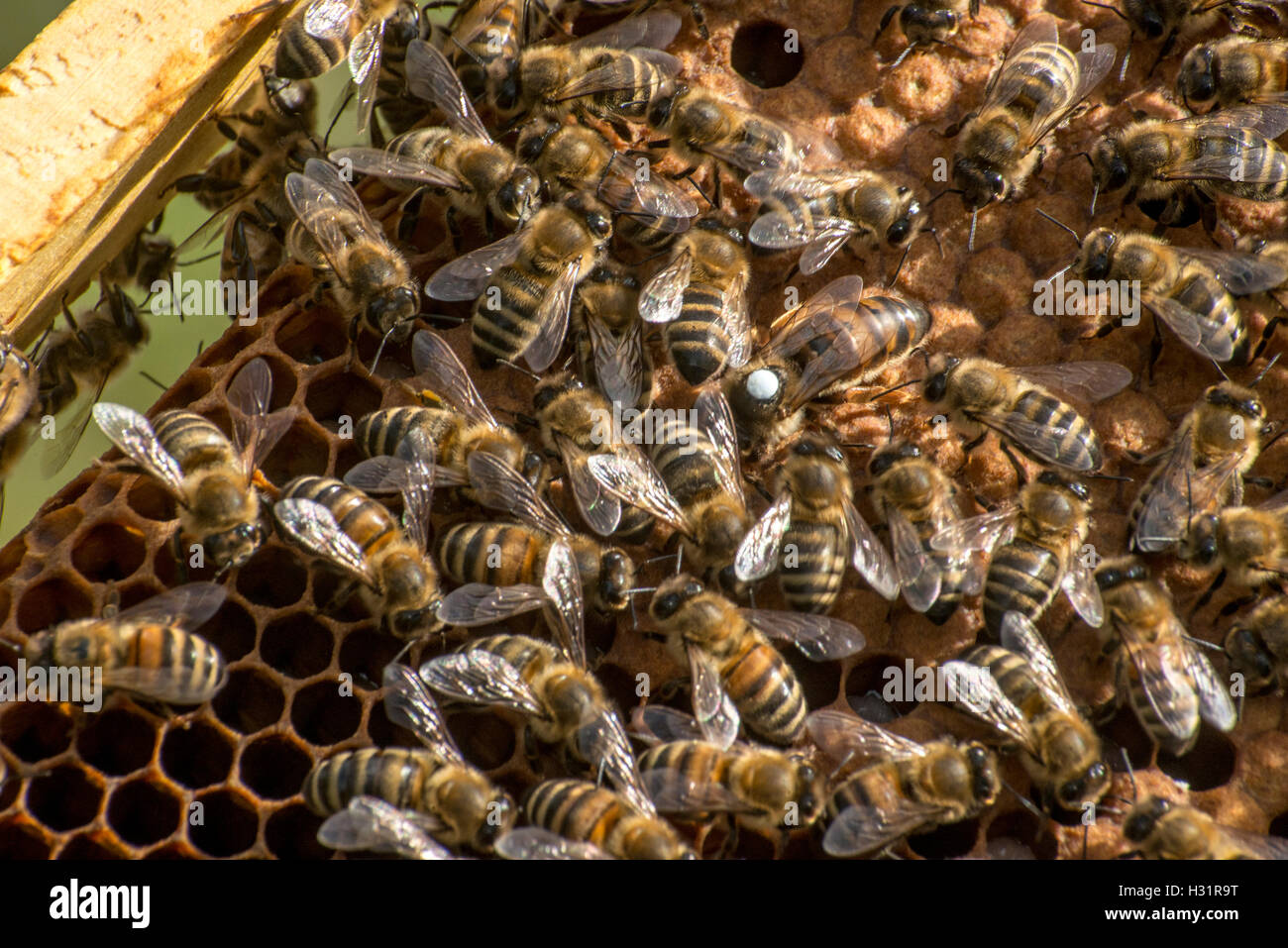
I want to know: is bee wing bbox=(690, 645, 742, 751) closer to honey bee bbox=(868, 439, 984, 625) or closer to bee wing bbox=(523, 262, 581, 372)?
honey bee bbox=(868, 439, 984, 625)

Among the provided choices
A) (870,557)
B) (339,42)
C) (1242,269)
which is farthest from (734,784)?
(339,42)

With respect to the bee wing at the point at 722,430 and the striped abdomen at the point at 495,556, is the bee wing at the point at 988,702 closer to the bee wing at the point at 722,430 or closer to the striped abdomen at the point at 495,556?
the bee wing at the point at 722,430

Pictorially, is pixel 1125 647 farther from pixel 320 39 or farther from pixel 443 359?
pixel 320 39

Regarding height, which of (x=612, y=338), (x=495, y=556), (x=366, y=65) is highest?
(x=366, y=65)

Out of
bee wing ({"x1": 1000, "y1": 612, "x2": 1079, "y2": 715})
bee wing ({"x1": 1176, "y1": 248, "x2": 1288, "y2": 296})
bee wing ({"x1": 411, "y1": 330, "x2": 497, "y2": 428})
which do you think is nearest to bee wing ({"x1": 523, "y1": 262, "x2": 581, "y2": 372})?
bee wing ({"x1": 411, "y1": 330, "x2": 497, "y2": 428})

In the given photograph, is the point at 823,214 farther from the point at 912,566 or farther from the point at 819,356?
the point at 912,566

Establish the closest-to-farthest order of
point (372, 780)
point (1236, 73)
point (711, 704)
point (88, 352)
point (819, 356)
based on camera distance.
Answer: point (372, 780) < point (711, 704) < point (819, 356) < point (1236, 73) < point (88, 352)

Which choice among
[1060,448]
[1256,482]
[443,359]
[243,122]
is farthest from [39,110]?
[1256,482]
